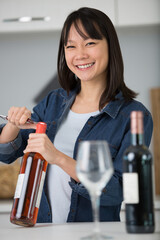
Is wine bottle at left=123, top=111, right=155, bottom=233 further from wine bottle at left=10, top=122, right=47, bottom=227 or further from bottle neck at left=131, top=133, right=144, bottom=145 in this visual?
wine bottle at left=10, top=122, right=47, bottom=227

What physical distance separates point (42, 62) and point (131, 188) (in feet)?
8.07

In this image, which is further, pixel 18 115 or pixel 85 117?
pixel 85 117

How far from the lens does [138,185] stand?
743mm

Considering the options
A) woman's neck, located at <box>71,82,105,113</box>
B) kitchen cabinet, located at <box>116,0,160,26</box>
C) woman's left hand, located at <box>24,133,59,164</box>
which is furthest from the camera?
kitchen cabinet, located at <box>116,0,160,26</box>

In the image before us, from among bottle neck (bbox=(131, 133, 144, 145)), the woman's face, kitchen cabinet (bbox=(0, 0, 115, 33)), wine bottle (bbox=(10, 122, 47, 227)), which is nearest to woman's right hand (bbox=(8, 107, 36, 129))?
wine bottle (bbox=(10, 122, 47, 227))

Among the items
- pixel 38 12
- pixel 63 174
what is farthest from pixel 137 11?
pixel 63 174

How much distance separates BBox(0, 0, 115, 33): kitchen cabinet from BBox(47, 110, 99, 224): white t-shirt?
1.59 meters

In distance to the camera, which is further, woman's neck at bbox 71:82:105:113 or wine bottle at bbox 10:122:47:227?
woman's neck at bbox 71:82:105:113

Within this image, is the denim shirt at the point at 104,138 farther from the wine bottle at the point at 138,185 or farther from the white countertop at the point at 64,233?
the wine bottle at the point at 138,185

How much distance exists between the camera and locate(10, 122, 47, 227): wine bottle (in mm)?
913

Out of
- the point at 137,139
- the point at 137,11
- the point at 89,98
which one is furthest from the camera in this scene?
the point at 137,11

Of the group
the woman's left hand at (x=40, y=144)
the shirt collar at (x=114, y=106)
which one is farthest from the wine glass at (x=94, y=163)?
the shirt collar at (x=114, y=106)

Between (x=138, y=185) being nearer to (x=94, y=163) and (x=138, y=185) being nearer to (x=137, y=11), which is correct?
(x=94, y=163)

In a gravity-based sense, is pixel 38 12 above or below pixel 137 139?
above
